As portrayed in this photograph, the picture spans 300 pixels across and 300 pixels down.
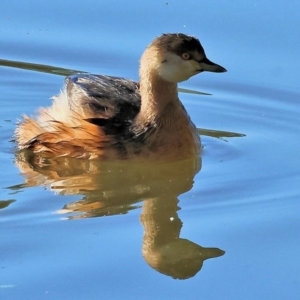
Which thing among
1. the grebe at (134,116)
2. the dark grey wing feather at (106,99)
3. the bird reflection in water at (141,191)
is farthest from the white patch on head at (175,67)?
the bird reflection in water at (141,191)

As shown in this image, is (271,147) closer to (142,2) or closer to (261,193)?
(261,193)

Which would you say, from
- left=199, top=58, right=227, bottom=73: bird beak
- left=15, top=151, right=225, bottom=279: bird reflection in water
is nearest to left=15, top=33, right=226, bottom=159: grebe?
left=199, top=58, right=227, bottom=73: bird beak

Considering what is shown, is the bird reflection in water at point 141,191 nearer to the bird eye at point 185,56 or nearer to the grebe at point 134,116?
the grebe at point 134,116

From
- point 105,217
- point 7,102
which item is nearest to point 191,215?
point 105,217

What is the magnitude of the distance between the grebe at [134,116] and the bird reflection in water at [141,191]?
10cm

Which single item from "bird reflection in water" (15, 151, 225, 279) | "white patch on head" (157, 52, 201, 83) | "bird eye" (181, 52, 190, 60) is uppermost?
"bird eye" (181, 52, 190, 60)

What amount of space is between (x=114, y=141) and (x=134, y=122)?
24cm

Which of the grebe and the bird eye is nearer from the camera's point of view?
the grebe

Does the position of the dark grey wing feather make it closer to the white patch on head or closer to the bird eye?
the white patch on head

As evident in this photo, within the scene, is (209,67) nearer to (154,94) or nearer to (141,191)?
(154,94)

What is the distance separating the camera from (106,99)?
802 cm

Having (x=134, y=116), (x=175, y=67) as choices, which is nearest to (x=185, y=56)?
(x=175, y=67)

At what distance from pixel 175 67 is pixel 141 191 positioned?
122cm

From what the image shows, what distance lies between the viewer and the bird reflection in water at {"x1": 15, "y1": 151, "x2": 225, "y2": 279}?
6.31 m
